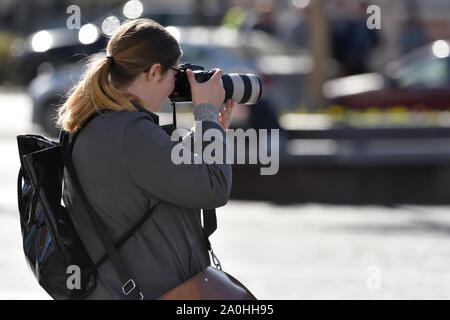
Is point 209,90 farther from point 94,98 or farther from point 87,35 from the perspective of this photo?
point 87,35

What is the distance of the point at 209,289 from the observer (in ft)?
9.90

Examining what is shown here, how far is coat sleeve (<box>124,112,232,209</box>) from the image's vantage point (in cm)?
299

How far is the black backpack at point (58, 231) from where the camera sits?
3.03m

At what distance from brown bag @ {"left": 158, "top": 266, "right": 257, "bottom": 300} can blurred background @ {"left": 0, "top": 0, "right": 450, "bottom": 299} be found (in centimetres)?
96

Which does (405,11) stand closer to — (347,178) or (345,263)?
(347,178)

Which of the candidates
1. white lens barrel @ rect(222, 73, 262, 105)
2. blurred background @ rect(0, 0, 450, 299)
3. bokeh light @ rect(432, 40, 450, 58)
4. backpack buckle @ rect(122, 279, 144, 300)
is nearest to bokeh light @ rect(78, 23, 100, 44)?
blurred background @ rect(0, 0, 450, 299)

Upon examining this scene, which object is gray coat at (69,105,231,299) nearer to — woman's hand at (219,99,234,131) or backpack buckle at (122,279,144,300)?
backpack buckle at (122,279,144,300)

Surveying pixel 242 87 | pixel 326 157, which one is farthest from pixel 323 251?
pixel 242 87

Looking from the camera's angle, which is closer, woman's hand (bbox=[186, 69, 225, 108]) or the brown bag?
the brown bag

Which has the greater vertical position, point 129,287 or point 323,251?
point 129,287

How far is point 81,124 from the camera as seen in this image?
310 cm

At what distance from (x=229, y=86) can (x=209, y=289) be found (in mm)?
647

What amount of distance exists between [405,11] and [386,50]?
2.50 meters
